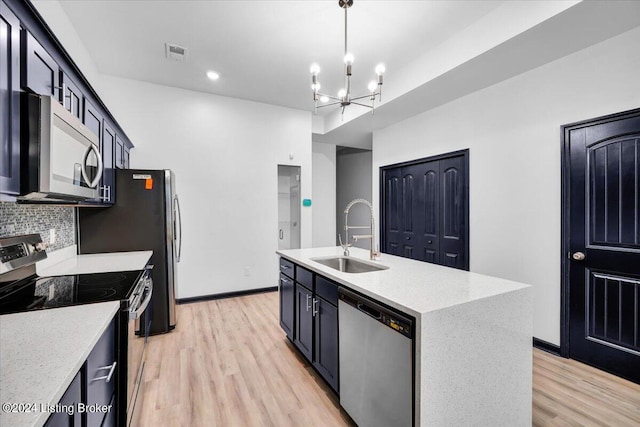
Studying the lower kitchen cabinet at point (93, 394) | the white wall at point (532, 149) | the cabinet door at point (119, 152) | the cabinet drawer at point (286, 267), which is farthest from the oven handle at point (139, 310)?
the white wall at point (532, 149)

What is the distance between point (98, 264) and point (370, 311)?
2199 mm

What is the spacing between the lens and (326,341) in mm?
2043

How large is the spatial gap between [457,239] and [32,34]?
13.1 ft

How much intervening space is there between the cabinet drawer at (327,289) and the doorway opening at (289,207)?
2831mm

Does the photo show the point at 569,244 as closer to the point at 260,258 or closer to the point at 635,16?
the point at 635,16

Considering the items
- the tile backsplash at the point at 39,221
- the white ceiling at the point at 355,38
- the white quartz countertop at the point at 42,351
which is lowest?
the white quartz countertop at the point at 42,351

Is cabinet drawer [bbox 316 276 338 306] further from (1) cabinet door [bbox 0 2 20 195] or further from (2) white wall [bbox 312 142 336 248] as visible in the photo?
(2) white wall [bbox 312 142 336 248]

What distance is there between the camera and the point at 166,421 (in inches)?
71.6

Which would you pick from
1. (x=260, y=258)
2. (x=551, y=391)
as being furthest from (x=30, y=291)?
(x=551, y=391)

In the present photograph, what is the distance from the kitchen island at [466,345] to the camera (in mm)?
1266

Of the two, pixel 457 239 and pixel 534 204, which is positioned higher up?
pixel 534 204

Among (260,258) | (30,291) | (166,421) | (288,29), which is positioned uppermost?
(288,29)

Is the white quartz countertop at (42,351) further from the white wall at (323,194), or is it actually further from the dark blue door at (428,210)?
the white wall at (323,194)

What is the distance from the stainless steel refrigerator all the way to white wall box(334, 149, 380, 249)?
12.6 ft
